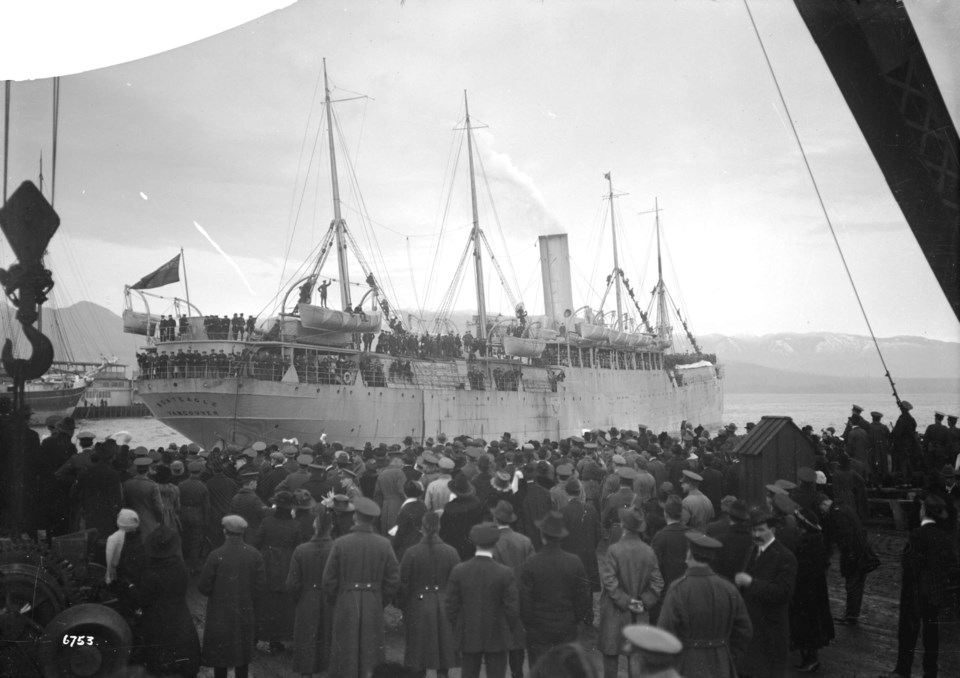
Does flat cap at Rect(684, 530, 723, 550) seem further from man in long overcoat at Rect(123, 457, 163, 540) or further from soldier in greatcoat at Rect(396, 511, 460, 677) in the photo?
man in long overcoat at Rect(123, 457, 163, 540)

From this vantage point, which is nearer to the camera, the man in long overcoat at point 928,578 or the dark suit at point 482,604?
the dark suit at point 482,604

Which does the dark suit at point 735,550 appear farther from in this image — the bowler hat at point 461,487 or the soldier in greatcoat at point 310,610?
the soldier in greatcoat at point 310,610

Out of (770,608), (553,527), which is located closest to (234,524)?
(553,527)

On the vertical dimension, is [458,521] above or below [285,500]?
below

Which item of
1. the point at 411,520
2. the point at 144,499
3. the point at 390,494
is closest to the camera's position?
the point at 411,520

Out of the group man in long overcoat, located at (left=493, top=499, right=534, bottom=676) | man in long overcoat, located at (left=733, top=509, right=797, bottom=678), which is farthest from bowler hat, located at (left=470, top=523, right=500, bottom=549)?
Result: man in long overcoat, located at (left=733, top=509, right=797, bottom=678)

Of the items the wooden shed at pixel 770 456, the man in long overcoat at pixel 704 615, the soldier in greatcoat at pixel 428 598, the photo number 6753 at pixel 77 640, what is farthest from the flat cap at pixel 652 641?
the wooden shed at pixel 770 456

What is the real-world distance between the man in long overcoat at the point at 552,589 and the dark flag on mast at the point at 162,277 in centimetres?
1131

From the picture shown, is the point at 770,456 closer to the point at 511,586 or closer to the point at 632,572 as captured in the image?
the point at 632,572

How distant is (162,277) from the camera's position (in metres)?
13.4

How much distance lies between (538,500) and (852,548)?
2775mm

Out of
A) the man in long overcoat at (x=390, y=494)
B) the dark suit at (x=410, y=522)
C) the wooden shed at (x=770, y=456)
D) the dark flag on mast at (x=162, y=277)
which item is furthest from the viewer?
the dark flag on mast at (x=162, y=277)

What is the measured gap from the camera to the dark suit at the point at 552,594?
404 cm

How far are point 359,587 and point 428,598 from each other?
495 millimetres
